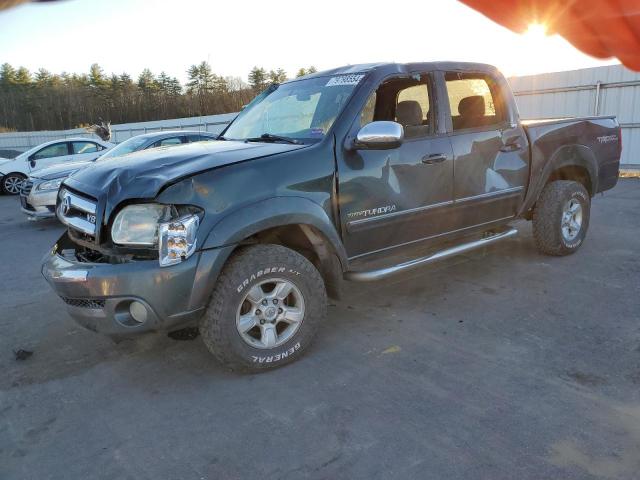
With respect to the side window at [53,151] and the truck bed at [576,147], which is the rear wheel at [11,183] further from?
the truck bed at [576,147]

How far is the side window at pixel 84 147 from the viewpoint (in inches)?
504

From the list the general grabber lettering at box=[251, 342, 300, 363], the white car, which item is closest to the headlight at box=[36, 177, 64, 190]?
the white car

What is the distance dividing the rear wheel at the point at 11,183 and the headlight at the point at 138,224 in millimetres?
13377

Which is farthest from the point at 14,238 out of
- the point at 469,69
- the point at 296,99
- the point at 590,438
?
the point at 590,438

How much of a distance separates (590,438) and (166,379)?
7.88 ft

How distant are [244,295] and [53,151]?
12.3 metres

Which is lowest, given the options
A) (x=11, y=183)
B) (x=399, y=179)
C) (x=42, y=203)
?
(x=11, y=183)

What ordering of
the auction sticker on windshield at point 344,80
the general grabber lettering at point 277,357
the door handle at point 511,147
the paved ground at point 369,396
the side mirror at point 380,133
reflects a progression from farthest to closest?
the door handle at point 511,147, the auction sticker on windshield at point 344,80, the side mirror at point 380,133, the general grabber lettering at point 277,357, the paved ground at point 369,396

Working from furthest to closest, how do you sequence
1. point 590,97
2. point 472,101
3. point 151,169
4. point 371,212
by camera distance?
point 590,97 → point 472,101 → point 371,212 → point 151,169

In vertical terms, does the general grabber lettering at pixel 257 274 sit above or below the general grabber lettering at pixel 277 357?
above

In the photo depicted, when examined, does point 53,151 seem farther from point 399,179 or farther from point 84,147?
point 399,179

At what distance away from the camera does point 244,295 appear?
311 centimetres

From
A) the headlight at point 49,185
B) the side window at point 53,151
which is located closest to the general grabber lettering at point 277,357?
the headlight at point 49,185

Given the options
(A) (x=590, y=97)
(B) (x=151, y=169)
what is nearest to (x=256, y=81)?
(A) (x=590, y=97)
